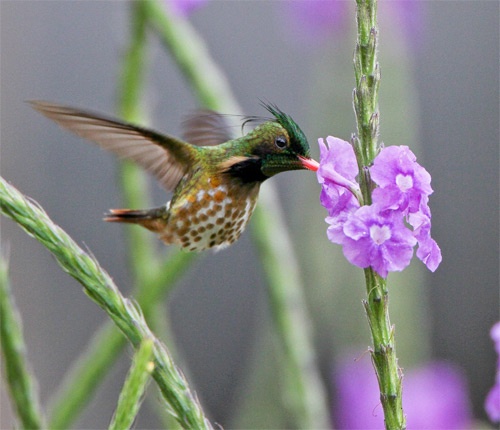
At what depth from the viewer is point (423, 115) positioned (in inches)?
214

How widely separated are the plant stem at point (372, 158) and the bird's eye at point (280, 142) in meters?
0.31

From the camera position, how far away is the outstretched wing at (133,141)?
4.14 feet

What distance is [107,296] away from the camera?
3.75ft

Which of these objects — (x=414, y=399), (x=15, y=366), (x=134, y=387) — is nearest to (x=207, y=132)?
(x=15, y=366)

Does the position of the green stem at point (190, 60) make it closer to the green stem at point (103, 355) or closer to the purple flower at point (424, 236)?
the green stem at point (103, 355)

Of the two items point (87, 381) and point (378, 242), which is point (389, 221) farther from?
point (87, 381)

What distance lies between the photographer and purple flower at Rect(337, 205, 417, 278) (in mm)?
1005

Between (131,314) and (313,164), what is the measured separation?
433 millimetres

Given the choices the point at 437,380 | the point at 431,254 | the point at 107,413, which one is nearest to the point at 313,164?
the point at 431,254

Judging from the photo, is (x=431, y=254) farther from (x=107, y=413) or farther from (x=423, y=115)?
(x=423, y=115)

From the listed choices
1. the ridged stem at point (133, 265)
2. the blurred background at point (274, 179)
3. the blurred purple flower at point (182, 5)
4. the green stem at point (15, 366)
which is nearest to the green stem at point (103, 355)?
the ridged stem at point (133, 265)

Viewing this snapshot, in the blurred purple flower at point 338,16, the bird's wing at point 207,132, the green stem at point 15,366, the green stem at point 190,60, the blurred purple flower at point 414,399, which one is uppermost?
the blurred purple flower at point 338,16

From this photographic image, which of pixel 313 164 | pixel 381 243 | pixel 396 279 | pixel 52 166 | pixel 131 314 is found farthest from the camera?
pixel 52 166

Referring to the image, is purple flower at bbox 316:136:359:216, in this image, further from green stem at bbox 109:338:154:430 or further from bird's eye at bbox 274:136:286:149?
green stem at bbox 109:338:154:430
